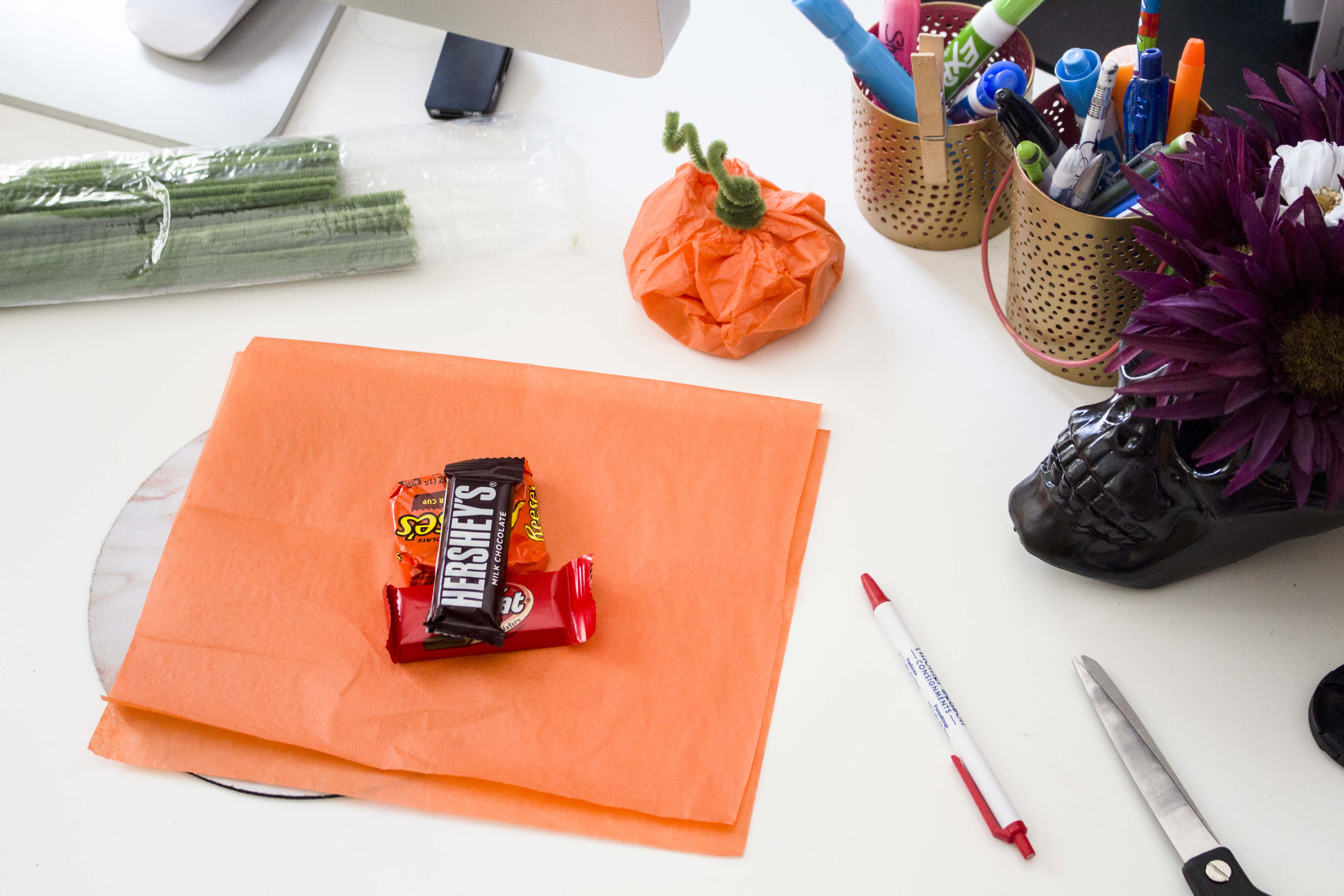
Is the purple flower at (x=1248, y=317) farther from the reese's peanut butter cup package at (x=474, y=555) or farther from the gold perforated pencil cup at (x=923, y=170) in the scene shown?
the reese's peanut butter cup package at (x=474, y=555)

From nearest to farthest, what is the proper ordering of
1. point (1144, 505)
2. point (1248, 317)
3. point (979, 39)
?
point (1248, 317) → point (1144, 505) → point (979, 39)

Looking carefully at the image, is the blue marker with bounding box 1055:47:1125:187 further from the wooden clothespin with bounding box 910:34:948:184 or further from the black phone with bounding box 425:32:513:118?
the black phone with bounding box 425:32:513:118

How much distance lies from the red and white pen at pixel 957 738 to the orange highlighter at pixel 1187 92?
328 millimetres

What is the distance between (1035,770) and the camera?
1.83 ft

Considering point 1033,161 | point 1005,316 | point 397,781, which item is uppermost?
point 1033,161

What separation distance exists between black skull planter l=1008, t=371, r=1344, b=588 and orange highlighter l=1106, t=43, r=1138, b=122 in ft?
0.62

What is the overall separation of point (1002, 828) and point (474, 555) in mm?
332

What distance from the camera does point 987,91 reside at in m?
0.63

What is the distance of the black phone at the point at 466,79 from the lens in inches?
32.7

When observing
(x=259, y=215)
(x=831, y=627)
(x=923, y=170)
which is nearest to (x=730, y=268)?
(x=923, y=170)

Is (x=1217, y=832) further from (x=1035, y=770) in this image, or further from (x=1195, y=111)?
(x=1195, y=111)

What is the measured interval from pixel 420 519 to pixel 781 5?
0.57m

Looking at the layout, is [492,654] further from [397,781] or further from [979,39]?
[979,39]

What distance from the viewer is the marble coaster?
63 centimetres
